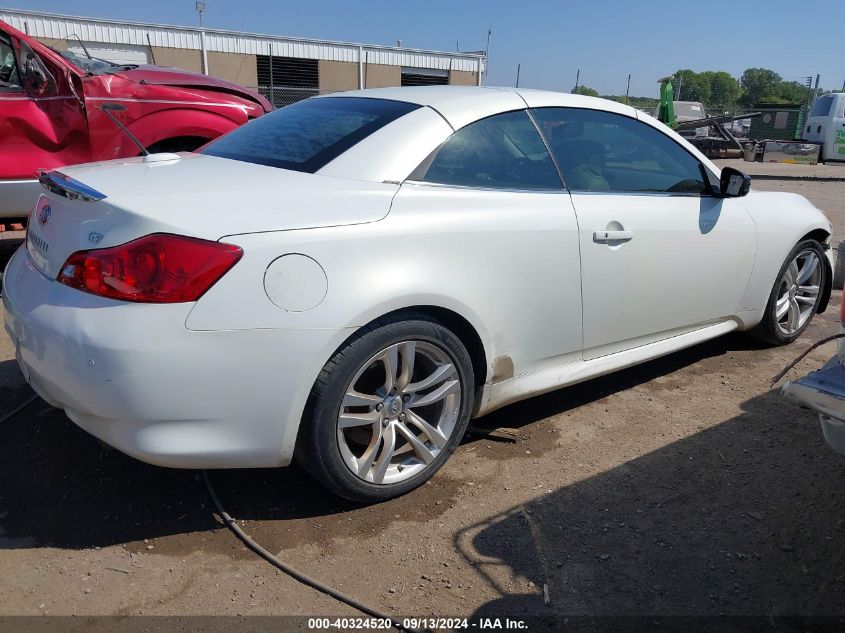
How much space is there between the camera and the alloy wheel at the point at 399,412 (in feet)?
8.70

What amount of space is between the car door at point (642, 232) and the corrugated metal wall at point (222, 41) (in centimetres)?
2214

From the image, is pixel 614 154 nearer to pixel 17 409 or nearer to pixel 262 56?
pixel 17 409

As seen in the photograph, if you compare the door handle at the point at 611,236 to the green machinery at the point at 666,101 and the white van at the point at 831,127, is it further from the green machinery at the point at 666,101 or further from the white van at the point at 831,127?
the white van at the point at 831,127

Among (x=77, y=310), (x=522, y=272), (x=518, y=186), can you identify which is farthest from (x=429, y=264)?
(x=77, y=310)

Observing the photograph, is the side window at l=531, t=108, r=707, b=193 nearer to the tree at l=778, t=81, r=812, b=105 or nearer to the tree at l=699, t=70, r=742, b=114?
the tree at l=778, t=81, r=812, b=105

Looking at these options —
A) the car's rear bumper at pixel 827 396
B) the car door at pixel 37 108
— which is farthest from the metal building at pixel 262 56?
the car's rear bumper at pixel 827 396

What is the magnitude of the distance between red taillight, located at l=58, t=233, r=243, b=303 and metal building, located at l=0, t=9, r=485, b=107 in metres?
18.5

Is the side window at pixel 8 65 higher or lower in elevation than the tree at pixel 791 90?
lower

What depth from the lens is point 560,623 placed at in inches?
86.7

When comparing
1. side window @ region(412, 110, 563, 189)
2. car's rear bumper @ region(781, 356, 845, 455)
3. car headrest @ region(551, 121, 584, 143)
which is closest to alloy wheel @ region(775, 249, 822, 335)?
car headrest @ region(551, 121, 584, 143)

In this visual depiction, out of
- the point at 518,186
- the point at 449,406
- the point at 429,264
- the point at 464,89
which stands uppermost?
the point at 464,89

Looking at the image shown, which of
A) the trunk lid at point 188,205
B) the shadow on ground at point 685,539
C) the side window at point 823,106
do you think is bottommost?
the shadow on ground at point 685,539

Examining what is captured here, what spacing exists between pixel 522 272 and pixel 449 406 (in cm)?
63

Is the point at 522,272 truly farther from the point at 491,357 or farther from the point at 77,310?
the point at 77,310
